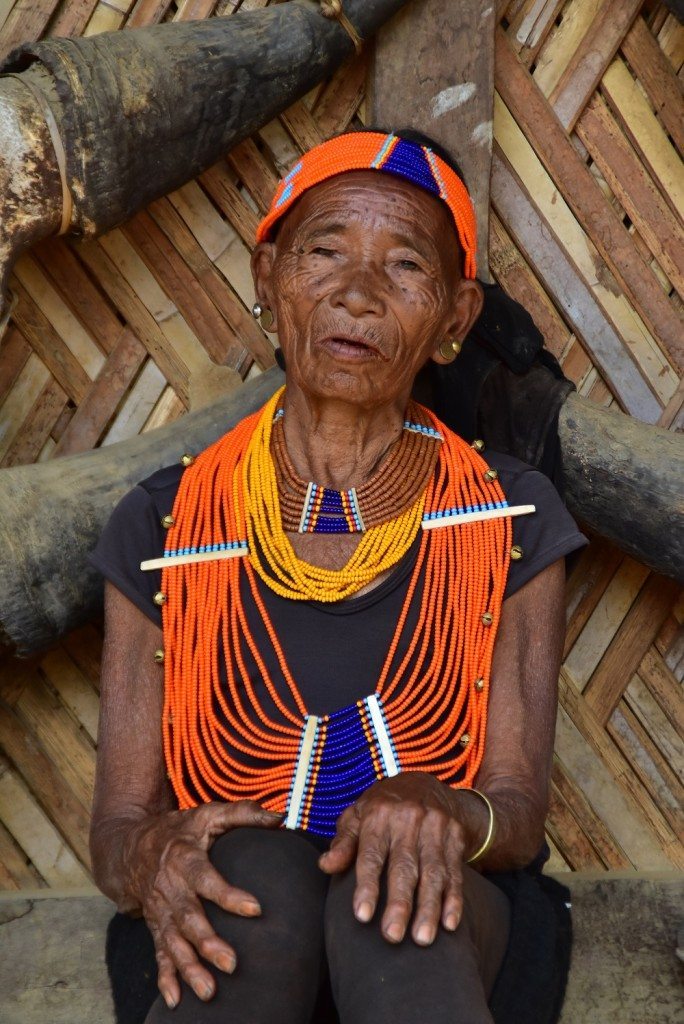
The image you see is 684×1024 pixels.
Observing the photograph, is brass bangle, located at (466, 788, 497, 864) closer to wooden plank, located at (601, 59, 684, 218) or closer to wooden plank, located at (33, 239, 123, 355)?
wooden plank, located at (33, 239, 123, 355)

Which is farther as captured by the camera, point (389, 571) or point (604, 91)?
point (604, 91)

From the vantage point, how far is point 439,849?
167 centimetres

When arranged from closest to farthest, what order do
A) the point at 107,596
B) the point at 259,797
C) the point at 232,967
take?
the point at 232,967 < the point at 259,797 < the point at 107,596

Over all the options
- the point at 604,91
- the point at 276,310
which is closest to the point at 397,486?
the point at 276,310

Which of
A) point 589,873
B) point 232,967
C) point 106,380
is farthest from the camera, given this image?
point 106,380

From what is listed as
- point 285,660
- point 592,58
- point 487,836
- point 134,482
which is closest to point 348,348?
point 285,660

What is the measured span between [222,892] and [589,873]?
4.04ft

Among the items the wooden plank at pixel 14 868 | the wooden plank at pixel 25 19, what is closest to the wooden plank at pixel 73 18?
the wooden plank at pixel 25 19

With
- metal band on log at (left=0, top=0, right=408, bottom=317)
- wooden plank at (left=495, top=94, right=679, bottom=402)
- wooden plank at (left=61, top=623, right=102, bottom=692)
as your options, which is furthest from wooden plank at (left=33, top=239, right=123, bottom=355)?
wooden plank at (left=495, top=94, right=679, bottom=402)

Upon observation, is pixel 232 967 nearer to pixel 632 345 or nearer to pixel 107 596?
pixel 107 596

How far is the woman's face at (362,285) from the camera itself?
7.07 feet

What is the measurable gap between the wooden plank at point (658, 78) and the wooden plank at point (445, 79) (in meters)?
0.37

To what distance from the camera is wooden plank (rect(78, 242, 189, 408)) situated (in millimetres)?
→ 3000

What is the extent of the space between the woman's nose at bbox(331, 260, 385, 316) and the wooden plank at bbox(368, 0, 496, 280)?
89cm
